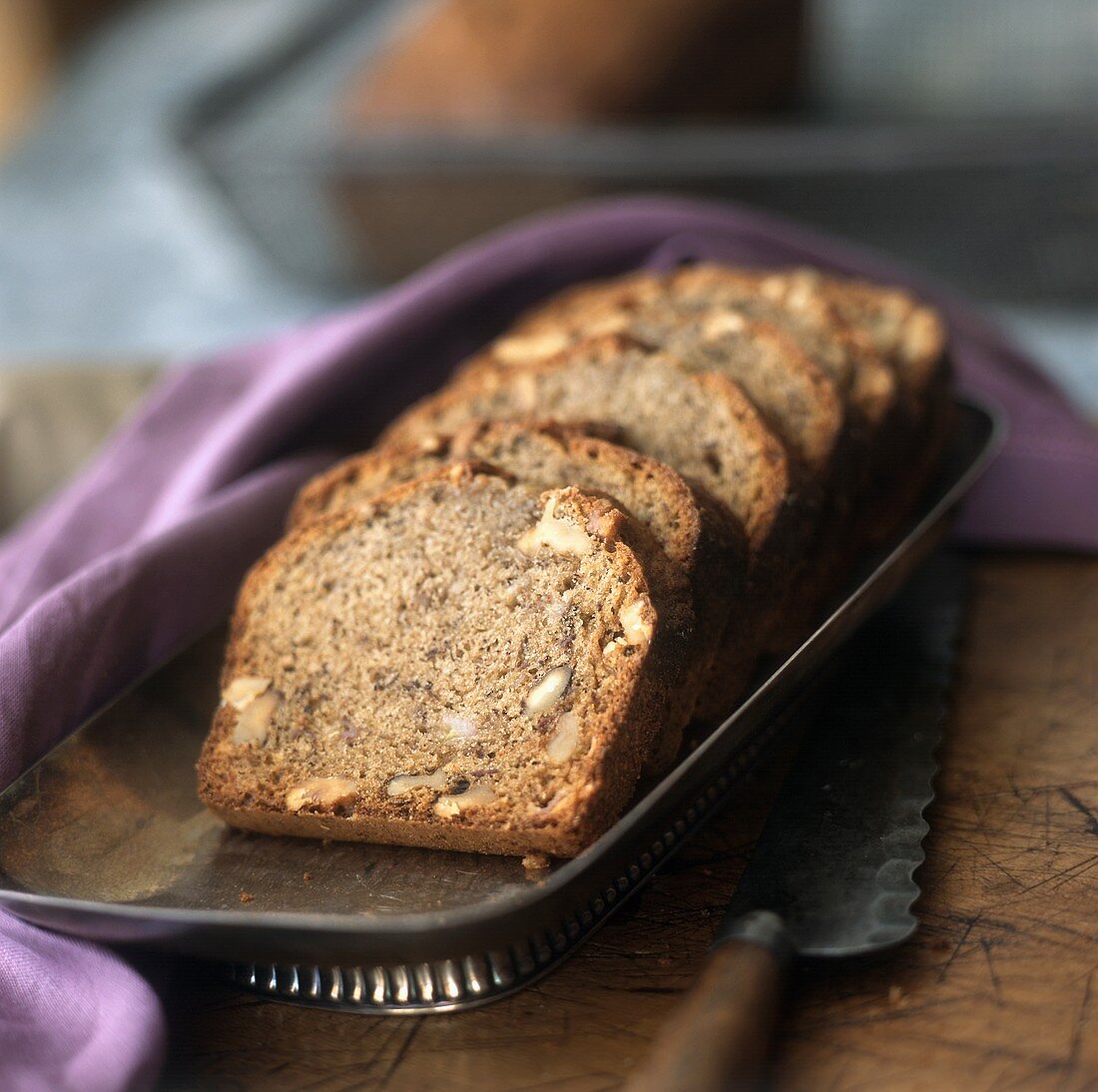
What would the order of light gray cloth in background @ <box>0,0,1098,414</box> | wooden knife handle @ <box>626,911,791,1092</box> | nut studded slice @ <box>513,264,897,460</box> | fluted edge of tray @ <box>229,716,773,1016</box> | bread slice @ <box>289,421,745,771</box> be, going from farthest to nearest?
light gray cloth in background @ <box>0,0,1098,414</box>
nut studded slice @ <box>513,264,897,460</box>
bread slice @ <box>289,421,745,771</box>
fluted edge of tray @ <box>229,716,773,1016</box>
wooden knife handle @ <box>626,911,791,1092</box>

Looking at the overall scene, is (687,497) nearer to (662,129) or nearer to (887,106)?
(662,129)

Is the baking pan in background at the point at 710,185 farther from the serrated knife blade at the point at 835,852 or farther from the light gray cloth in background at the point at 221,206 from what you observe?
the serrated knife blade at the point at 835,852

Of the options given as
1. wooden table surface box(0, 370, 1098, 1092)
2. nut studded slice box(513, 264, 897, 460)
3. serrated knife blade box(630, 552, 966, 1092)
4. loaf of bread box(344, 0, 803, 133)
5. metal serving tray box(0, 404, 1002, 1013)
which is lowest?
wooden table surface box(0, 370, 1098, 1092)

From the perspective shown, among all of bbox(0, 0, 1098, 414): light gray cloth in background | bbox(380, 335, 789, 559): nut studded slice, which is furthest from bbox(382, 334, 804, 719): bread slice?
bbox(0, 0, 1098, 414): light gray cloth in background

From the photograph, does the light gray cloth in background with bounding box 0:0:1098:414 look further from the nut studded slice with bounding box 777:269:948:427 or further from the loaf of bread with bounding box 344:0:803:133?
the nut studded slice with bounding box 777:269:948:427

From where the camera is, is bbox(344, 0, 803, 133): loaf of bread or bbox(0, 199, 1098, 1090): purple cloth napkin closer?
bbox(0, 199, 1098, 1090): purple cloth napkin

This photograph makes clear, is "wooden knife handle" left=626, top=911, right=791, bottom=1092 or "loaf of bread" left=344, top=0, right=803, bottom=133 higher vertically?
"loaf of bread" left=344, top=0, right=803, bottom=133
